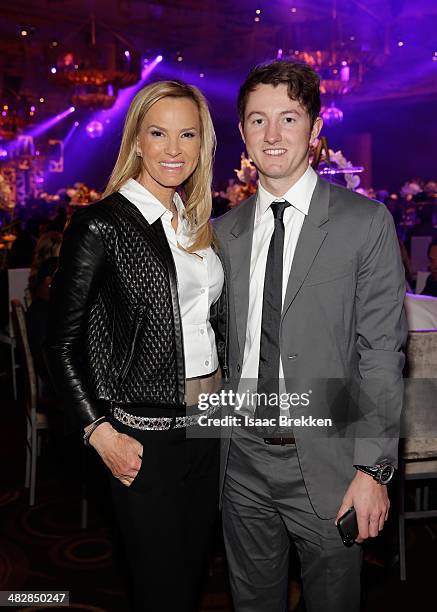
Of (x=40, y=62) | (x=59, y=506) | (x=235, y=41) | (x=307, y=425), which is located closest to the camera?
(x=307, y=425)

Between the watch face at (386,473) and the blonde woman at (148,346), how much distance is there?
507mm

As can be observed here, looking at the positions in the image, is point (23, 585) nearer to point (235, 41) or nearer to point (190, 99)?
point (190, 99)

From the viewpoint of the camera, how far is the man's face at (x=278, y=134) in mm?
1950

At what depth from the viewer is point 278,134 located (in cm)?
194

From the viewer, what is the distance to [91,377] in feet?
6.31

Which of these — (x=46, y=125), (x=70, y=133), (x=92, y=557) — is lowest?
(x=92, y=557)

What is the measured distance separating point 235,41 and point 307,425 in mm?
13097

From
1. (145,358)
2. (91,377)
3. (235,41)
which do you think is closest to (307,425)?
(145,358)

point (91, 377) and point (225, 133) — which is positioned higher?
point (225, 133)

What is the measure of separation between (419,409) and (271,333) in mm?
1387

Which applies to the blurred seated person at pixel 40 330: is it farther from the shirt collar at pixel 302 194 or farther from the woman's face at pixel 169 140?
the shirt collar at pixel 302 194

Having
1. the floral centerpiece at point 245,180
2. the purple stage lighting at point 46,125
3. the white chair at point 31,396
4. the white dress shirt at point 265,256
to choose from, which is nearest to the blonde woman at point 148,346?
the white dress shirt at point 265,256

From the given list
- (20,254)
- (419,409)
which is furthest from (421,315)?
(20,254)

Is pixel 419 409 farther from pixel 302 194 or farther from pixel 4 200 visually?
pixel 4 200
